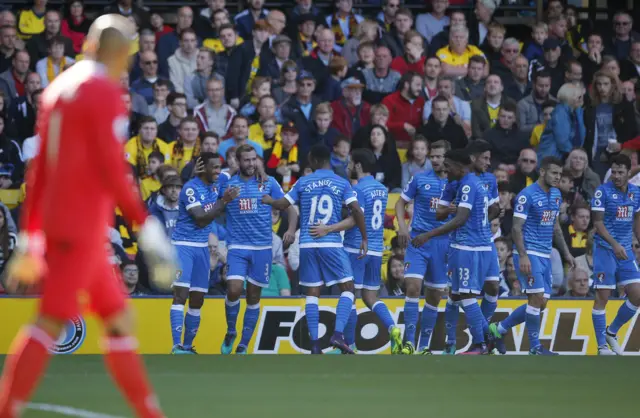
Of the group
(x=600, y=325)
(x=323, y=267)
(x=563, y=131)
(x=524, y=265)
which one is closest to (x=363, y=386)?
(x=323, y=267)

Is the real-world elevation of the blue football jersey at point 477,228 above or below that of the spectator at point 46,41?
below

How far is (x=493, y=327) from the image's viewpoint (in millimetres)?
14852

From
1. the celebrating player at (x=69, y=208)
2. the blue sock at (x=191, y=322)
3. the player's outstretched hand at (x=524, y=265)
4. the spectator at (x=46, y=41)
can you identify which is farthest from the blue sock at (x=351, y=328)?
the celebrating player at (x=69, y=208)

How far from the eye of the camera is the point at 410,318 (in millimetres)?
14570

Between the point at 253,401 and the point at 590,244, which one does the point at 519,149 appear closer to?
the point at 590,244

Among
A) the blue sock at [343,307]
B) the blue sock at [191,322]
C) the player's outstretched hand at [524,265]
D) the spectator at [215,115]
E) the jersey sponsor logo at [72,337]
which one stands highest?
the spectator at [215,115]

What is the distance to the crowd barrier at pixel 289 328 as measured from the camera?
14820mm

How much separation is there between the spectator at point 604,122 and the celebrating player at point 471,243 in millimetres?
4373

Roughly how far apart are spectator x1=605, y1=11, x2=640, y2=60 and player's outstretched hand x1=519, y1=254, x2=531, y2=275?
690 cm

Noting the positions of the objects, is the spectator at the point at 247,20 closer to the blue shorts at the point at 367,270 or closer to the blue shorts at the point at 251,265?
the blue shorts at the point at 367,270

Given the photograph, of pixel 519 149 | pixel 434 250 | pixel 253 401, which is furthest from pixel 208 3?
pixel 253 401

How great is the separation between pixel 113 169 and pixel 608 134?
13561 mm

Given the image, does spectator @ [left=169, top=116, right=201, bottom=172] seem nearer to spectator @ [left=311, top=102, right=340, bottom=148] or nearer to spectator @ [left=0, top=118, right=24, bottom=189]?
spectator @ [left=311, top=102, right=340, bottom=148]

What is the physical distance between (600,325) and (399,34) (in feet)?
20.5
